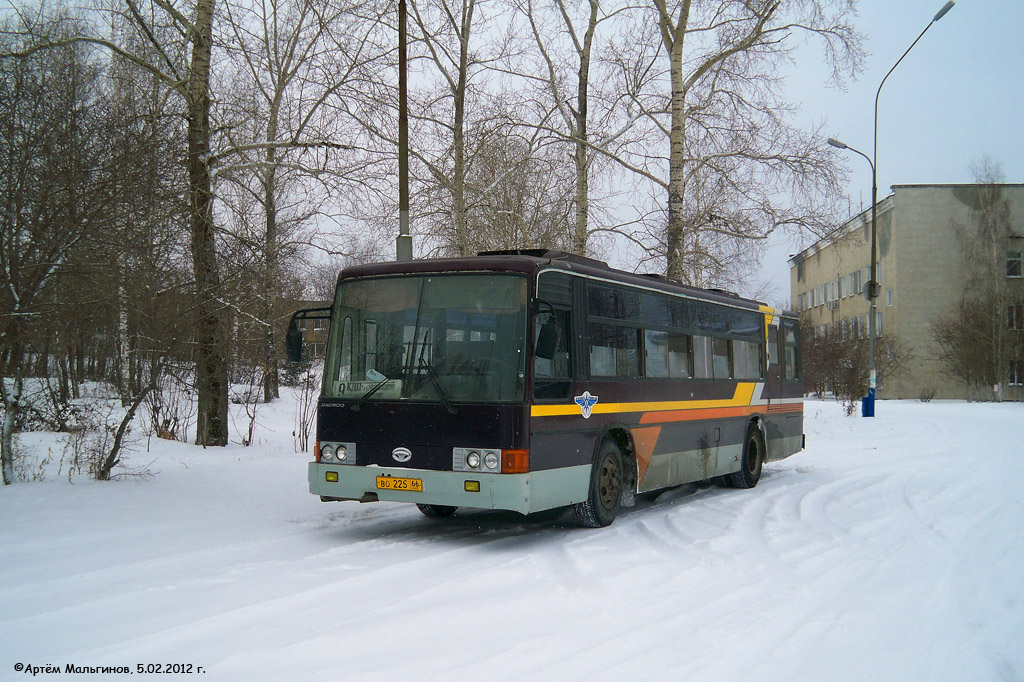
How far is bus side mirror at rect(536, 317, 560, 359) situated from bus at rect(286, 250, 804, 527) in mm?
13

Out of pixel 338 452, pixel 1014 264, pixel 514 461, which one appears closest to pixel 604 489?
pixel 514 461

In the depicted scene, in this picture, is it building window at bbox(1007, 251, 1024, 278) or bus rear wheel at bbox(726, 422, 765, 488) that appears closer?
bus rear wheel at bbox(726, 422, 765, 488)

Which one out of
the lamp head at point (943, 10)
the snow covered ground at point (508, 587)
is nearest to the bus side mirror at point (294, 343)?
the snow covered ground at point (508, 587)

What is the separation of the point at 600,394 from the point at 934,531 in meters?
3.78

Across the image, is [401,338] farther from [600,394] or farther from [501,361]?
[600,394]

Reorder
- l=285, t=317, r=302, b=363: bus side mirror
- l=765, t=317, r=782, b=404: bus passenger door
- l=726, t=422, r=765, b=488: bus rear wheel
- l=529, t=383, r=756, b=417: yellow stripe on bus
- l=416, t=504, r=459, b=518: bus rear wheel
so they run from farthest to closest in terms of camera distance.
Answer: l=765, t=317, r=782, b=404: bus passenger door → l=726, t=422, r=765, b=488: bus rear wheel → l=416, t=504, r=459, b=518: bus rear wheel → l=285, t=317, r=302, b=363: bus side mirror → l=529, t=383, r=756, b=417: yellow stripe on bus

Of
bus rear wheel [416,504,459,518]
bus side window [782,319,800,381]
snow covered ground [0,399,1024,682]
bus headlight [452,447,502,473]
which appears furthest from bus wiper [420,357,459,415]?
bus side window [782,319,800,381]

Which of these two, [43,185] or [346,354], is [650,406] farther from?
[43,185]

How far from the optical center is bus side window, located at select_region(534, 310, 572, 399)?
29.5ft

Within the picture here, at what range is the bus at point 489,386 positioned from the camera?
28.7 ft

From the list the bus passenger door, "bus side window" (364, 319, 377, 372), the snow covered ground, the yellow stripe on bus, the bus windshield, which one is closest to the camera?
the snow covered ground

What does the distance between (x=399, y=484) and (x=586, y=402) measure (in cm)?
→ 223

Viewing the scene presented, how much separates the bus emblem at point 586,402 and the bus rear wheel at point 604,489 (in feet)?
1.78

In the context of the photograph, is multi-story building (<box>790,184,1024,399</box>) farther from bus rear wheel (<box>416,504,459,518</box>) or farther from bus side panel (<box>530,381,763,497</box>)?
bus rear wheel (<box>416,504,459,518</box>)
